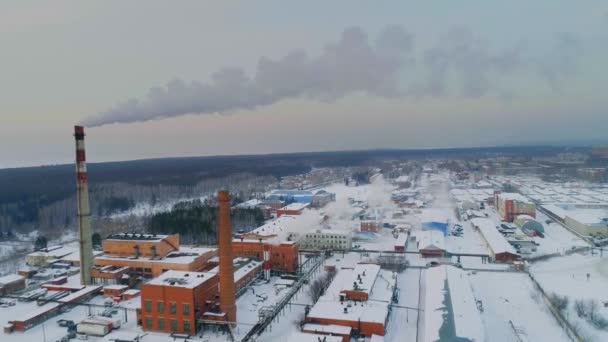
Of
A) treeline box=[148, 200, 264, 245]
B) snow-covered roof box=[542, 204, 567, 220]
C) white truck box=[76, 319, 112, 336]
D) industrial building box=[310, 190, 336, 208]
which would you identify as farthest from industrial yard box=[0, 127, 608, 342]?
industrial building box=[310, 190, 336, 208]

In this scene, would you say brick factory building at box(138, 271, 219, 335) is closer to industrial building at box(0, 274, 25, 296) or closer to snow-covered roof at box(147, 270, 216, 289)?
snow-covered roof at box(147, 270, 216, 289)

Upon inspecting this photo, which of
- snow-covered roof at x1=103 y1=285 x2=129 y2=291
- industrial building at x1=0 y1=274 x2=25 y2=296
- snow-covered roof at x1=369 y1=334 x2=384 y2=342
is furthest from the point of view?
industrial building at x1=0 y1=274 x2=25 y2=296

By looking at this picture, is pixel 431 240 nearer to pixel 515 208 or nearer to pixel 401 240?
pixel 401 240

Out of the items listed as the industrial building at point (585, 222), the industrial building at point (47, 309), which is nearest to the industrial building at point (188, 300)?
the industrial building at point (47, 309)

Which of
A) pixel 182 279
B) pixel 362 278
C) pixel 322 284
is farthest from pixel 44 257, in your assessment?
pixel 362 278

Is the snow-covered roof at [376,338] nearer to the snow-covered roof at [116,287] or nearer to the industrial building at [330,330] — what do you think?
the industrial building at [330,330]

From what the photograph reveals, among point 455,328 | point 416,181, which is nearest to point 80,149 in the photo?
point 455,328

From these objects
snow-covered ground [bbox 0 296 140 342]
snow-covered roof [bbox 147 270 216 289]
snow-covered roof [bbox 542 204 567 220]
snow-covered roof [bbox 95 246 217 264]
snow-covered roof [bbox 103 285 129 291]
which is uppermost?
snow-covered roof [bbox 147 270 216 289]
